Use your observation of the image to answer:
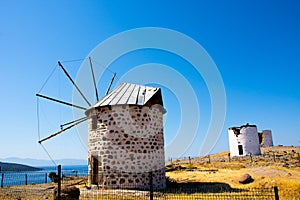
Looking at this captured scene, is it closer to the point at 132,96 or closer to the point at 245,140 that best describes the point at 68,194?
the point at 132,96

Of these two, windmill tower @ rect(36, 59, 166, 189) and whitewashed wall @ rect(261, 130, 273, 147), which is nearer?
windmill tower @ rect(36, 59, 166, 189)

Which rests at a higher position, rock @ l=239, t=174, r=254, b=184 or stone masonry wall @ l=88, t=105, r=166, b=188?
stone masonry wall @ l=88, t=105, r=166, b=188

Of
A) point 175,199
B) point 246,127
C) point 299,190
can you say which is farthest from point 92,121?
point 246,127

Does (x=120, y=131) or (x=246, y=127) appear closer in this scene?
(x=120, y=131)

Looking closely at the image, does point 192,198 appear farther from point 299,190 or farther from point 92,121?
point 92,121

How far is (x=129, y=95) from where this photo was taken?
55.1 ft

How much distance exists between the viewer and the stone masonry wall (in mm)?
14969

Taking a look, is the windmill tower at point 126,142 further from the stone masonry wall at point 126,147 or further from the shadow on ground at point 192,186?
the shadow on ground at point 192,186

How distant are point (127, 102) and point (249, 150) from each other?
79.9 ft

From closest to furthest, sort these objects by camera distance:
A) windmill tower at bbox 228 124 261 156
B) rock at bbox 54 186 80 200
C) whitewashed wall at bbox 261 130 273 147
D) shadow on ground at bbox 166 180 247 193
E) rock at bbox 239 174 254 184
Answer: rock at bbox 54 186 80 200
shadow on ground at bbox 166 180 247 193
rock at bbox 239 174 254 184
windmill tower at bbox 228 124 261 156
whitewashed wall at bbox 261 130 273 147

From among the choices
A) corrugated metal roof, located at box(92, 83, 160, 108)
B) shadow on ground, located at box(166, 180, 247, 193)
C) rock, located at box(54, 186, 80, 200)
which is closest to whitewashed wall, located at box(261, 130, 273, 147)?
shadow on ground, located at box(166, 180, 247, 193)

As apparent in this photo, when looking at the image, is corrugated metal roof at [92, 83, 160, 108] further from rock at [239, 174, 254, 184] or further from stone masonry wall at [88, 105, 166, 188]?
rock at [239, 174, 254, 184]

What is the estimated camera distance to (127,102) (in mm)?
15742

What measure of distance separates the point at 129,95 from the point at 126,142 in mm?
3259
